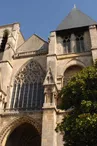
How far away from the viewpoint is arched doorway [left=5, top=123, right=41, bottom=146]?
13359 millimetres

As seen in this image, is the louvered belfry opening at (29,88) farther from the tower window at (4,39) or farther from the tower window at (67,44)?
the tower window at (4,39)

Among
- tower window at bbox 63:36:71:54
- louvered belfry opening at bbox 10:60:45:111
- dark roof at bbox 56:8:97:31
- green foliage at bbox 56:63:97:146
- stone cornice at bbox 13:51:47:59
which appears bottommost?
green foliage at bbox 56:63:97:146

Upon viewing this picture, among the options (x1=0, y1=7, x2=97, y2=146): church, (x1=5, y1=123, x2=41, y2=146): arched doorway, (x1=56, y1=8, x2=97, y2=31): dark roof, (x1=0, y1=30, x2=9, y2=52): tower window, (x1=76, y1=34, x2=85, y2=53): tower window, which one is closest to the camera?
(x1=0, y1=7, x2=97, y2=146): church

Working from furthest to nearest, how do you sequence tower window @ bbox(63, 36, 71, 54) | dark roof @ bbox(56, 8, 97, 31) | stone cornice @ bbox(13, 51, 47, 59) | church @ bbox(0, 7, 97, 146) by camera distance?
dark roof @ bbox(56, 8, 97, 31)
stone cornice @ bbox(13, 51, 47, 59)
tower window @ bbox(63, 36, 71, 54)
church @ bbox(0, 7, 97, 146)

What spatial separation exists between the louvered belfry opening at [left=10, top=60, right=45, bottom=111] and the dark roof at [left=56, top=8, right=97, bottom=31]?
479 centimetres

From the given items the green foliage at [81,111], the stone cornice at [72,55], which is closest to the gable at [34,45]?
the stone cornice at [72,55]

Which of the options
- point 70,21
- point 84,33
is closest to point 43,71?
point 84,33

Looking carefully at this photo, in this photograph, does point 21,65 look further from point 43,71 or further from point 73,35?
point 73,35

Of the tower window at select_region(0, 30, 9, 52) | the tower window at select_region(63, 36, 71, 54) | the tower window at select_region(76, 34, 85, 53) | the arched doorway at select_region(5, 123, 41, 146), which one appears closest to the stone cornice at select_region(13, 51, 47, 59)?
the tower window at select_region(63, 36, 71, 54)

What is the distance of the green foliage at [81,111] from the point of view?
6.83m

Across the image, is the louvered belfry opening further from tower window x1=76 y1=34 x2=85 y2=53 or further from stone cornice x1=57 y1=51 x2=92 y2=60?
tower window x1=76 y1=34 x2=85 y2=53

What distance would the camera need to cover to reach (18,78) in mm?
16047

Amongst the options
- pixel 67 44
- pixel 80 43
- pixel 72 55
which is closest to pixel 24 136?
pixel 72 55

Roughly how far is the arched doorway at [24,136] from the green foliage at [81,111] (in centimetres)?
591
